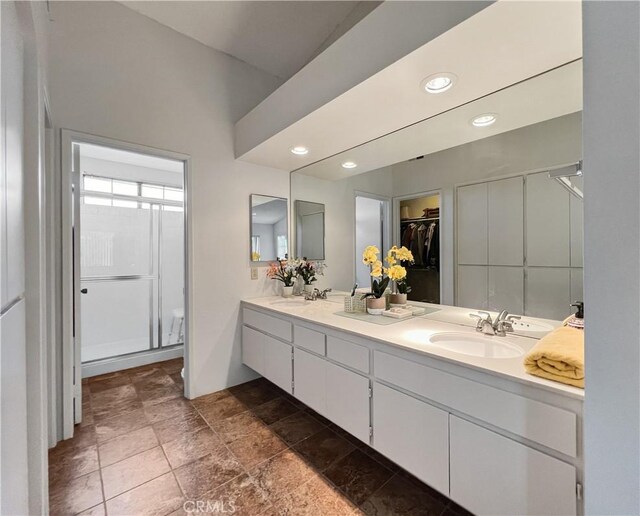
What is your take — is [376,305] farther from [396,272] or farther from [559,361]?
[559,361]

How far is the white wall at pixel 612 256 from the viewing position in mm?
588

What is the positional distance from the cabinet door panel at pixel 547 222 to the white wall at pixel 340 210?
91 centimetres

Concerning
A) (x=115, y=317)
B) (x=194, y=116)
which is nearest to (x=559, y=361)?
(x=194, y=116)

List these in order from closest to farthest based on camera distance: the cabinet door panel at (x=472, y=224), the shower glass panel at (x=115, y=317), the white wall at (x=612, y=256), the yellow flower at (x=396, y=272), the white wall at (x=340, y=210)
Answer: the white wall at (x=612, y=256), the cabinet door panel at (x=472, y=224), the yellow flower at (x=396, y=272), the white wall at (x=340, y=210), the shower glass panel at (x=115, y=317)

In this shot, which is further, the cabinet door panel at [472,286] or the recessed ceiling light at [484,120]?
the cabinet door panel at [472,286]

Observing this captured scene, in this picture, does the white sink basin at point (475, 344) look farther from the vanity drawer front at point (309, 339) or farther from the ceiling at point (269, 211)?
the ceiling at point (269, 211)

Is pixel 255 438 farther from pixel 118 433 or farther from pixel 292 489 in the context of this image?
pixel 118 433

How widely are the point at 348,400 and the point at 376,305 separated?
0.64 m

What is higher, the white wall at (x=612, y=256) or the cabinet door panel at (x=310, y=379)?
the white wall at (x=612, y=256)

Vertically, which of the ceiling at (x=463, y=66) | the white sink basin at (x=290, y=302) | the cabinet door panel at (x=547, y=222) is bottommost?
the white sink basin at (x=290, y=302)

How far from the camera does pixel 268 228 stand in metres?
2.87

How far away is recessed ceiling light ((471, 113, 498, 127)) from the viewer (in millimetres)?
1586

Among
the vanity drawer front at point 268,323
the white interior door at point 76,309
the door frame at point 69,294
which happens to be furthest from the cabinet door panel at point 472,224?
the white interior door at point 76,309

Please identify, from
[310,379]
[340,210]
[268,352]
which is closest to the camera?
[310,379]
